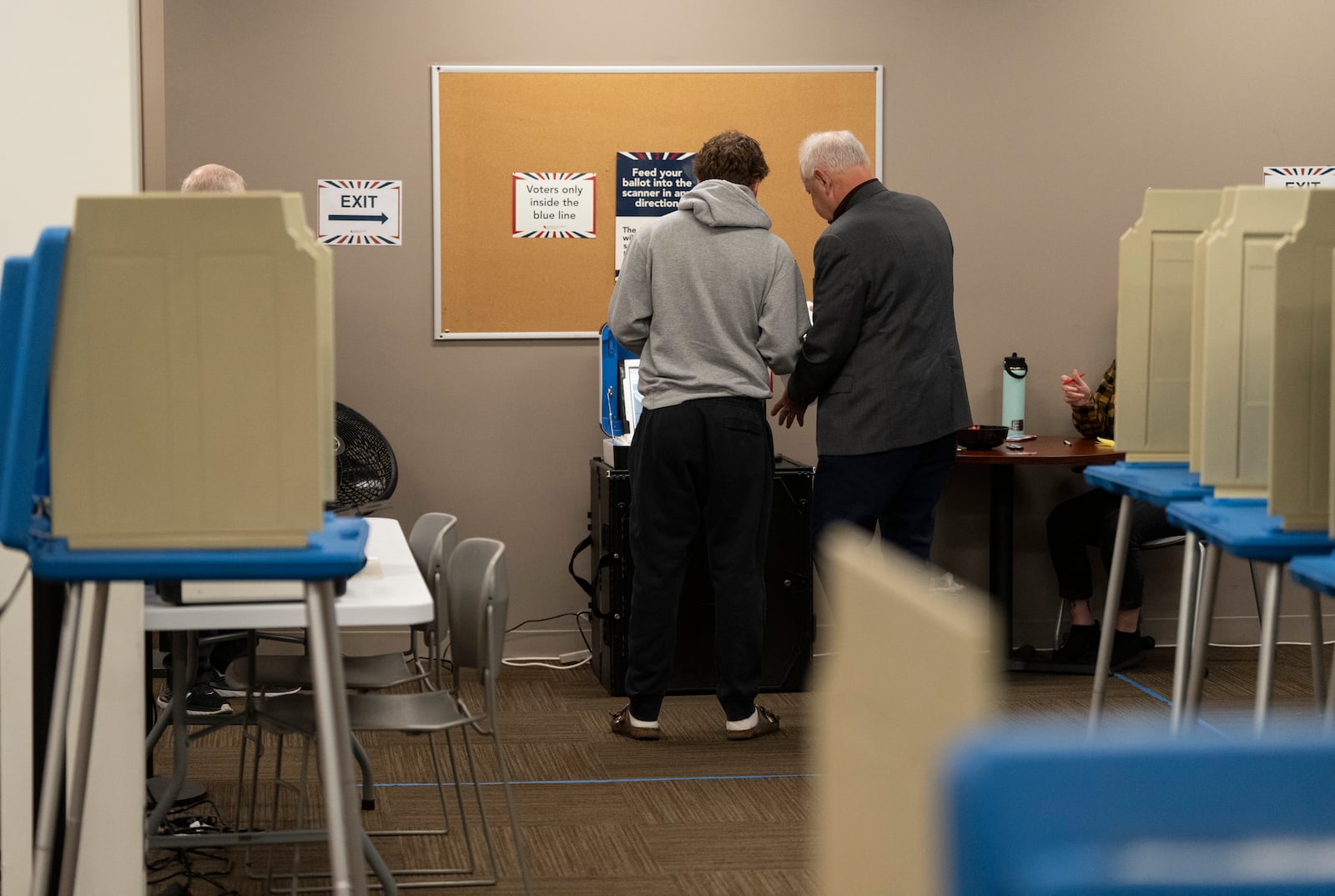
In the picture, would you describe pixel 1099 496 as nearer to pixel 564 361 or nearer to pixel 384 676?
pixel 564 361

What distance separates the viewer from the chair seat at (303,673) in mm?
2770

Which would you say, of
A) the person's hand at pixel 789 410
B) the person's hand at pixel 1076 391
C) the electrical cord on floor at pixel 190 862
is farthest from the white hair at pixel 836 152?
the electrical cord on floor at pixel 190 862

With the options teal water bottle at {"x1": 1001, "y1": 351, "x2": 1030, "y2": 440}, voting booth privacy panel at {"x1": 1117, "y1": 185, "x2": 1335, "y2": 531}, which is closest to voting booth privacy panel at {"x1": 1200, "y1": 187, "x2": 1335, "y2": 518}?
voting booth privacy panel at {"x1": 1117, "y1": 185, "x2": 1335, "y2": 531}

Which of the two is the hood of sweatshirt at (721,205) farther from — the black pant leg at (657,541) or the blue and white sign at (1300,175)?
the blue and white sign at (1300,175)

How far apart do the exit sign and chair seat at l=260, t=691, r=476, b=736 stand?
250cm

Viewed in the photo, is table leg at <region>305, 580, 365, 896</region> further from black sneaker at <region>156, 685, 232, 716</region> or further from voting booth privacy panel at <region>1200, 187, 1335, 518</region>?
black sneaker at <region>156, 685, 232, 716</region>

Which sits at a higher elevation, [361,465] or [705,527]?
[361,465]

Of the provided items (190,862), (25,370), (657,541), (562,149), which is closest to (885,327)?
(657,541)

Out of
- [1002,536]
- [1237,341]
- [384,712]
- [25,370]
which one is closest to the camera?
[25,370]

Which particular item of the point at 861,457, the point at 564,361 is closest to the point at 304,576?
the point at 861,457

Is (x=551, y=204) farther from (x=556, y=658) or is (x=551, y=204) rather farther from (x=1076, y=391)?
(x=1076, y=391)

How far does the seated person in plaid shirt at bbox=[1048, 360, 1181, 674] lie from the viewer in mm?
4586

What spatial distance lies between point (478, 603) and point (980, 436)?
242 cm

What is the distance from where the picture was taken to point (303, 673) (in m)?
2.79
